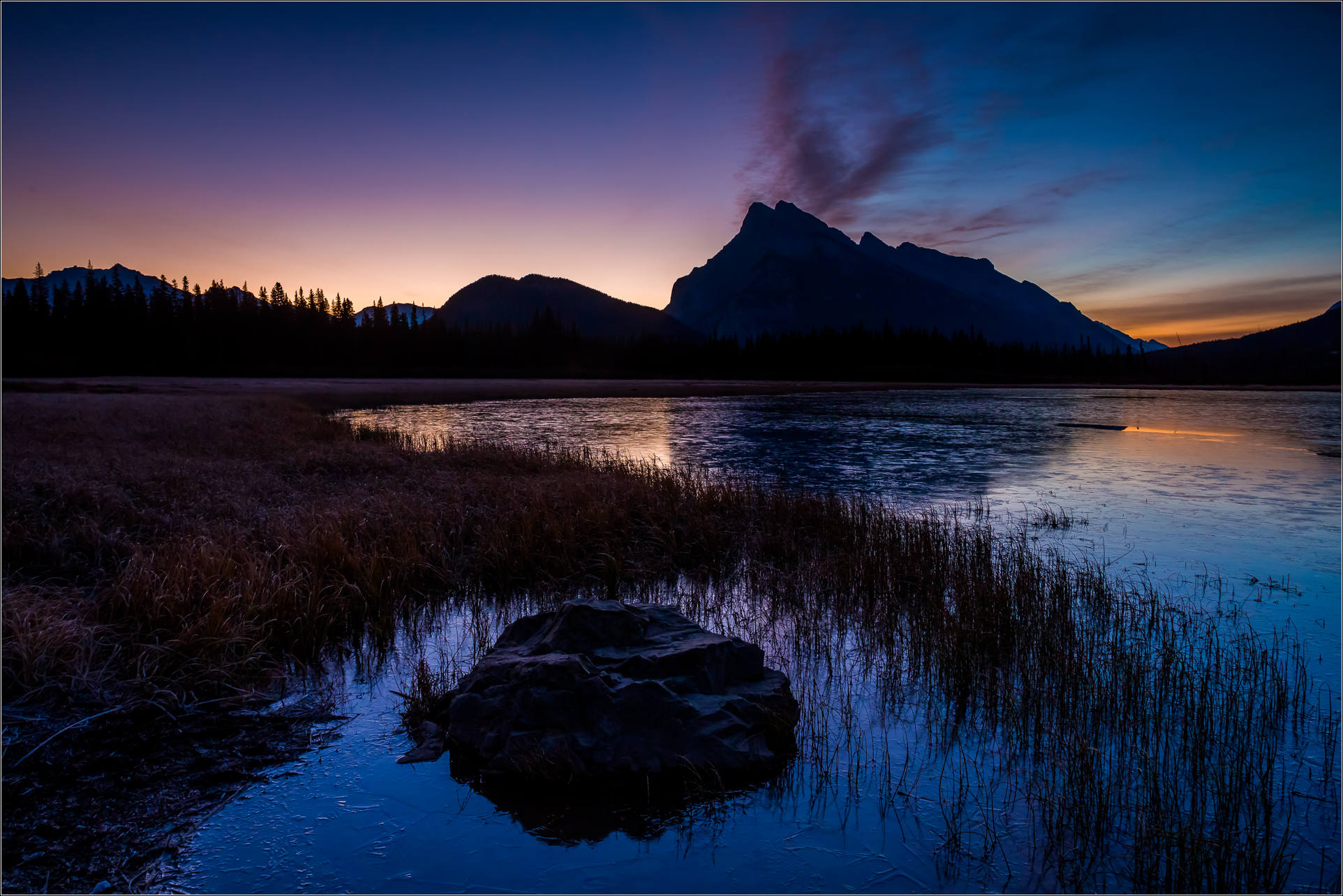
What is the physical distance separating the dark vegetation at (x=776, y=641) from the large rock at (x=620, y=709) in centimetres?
55

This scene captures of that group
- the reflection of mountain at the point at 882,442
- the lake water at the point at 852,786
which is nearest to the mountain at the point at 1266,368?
the reflection of mountain at the point at 882,442

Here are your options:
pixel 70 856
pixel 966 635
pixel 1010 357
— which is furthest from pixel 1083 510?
pixel 1010 357

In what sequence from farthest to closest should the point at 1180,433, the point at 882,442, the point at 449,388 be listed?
1. the point at 449,388
2. the point at 1180,433
3. the point at 882,442

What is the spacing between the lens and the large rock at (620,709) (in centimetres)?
543

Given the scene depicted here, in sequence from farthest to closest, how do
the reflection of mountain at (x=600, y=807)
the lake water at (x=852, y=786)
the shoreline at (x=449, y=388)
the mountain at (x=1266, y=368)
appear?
the mountain at (x=1266, y=368) < the shoreline at (x=449, y=388) < the reflection of mountain at (x=600, y=807) < the lake water at (x=852, y=786)

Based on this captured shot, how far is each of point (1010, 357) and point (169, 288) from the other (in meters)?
190

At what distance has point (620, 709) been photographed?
566 centimetres

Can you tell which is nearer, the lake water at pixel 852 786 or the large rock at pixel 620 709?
the lake water at pixel 852 786

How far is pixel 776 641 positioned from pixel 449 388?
296ft

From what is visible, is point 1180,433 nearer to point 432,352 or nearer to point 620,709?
A: point 620,709

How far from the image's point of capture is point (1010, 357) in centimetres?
15788

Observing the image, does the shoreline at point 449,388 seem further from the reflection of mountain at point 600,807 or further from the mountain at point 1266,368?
the reflection of mountain at point 600,807

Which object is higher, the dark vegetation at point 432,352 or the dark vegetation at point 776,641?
the dark vegetation at point 432,352

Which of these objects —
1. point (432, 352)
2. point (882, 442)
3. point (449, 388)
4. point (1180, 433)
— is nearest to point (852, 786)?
point (882, 442)
